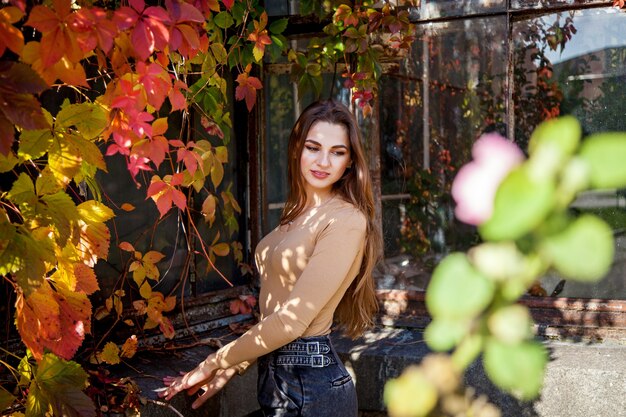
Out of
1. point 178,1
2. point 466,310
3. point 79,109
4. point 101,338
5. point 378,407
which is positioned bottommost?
point 378,407

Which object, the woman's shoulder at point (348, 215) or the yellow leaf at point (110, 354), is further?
the yellow leaf at point (110, 354)

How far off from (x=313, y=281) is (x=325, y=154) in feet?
1.21

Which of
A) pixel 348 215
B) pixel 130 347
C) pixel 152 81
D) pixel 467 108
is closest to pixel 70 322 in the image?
pixel 152 81

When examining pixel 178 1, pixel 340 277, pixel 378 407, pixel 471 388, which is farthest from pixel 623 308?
pixel 178 1

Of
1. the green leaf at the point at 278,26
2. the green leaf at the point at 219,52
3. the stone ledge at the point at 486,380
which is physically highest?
the green leaf at the point at 278,26

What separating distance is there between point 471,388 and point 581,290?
29.1 inches

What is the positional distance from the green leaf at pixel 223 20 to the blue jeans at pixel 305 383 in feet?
4.06

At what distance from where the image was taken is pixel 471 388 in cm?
250

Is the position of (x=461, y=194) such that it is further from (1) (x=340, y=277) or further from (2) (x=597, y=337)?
(2) (x=597, y=337)

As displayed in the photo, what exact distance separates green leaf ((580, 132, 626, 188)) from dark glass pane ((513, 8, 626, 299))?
2.49 meters

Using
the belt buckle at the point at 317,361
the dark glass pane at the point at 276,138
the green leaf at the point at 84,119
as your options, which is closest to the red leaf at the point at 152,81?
the green leaf at the point at 84,119

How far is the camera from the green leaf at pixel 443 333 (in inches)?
14.9

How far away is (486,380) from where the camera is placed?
97.1 inches

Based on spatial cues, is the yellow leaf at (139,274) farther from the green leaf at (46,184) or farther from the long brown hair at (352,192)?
the green leaf at (46,184)
